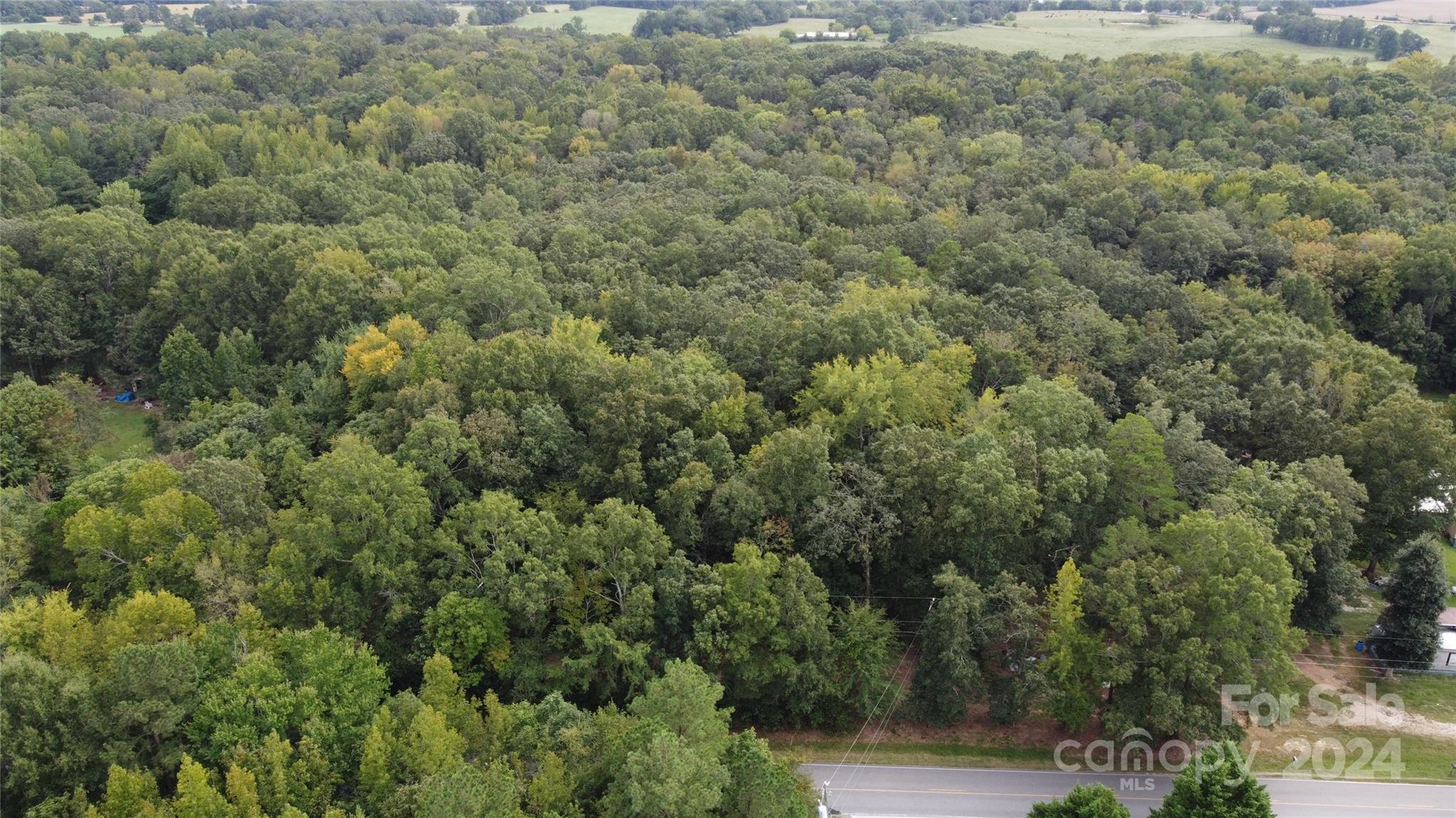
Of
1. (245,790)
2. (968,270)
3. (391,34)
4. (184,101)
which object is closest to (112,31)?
(391,34)

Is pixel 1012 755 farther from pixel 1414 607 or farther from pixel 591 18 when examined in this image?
pixel 591 18

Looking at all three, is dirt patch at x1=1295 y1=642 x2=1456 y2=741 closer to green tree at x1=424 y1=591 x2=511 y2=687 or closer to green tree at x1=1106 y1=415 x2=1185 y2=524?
green tree at x1=1106 y1=415 x2=1185 y2=524

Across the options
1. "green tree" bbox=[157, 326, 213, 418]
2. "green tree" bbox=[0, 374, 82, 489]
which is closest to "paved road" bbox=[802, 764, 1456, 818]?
"green tree" bbox=[0, 374, 82, 489]

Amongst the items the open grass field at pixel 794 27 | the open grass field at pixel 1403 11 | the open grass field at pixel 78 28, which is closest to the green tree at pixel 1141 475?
the open grass field at pixel 1403 11

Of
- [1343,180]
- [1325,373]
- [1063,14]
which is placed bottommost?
[1325,373]

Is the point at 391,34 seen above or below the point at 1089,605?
above

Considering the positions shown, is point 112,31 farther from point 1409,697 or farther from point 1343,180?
point 1409,697

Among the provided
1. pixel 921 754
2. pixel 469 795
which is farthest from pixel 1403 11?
pixel 469 795
